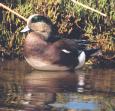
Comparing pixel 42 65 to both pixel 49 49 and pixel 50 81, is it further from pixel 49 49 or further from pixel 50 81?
pixel 50 81

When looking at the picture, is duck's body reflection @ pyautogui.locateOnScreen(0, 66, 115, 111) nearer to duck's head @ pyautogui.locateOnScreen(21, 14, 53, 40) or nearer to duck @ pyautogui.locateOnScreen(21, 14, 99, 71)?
duck @ pyautogui.locateOnScreen(21, 14, 99, 71)

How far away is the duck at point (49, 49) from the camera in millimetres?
10234

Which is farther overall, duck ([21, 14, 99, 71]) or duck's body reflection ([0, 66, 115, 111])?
duck ([21, 14, 99, 71])

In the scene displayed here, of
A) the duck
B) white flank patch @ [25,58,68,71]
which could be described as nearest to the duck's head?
the duck

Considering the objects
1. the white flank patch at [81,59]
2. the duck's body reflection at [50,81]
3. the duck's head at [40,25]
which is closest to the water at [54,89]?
the duck's body reflection at [50,81]

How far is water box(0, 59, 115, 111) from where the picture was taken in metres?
7.61

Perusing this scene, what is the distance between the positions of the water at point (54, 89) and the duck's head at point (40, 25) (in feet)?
2.19

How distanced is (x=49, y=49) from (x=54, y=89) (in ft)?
5.39

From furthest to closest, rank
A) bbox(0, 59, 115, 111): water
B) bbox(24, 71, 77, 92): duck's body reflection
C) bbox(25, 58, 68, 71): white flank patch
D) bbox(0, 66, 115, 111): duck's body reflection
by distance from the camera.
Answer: bbox(25, 58, 68, 71): white flank patch → bbox(24, 71, 77, 92): duck's body reflection → bbox(0, 66, 115, 111): duck's body reflection → bbox(0, 59, 115, 111): water

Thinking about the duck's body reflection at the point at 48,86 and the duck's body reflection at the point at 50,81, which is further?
the duck's body reflection at the point at 50,81

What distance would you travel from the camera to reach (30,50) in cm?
1034

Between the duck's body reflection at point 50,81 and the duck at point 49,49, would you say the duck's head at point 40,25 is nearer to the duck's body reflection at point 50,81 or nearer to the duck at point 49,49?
the duck at point 49,49

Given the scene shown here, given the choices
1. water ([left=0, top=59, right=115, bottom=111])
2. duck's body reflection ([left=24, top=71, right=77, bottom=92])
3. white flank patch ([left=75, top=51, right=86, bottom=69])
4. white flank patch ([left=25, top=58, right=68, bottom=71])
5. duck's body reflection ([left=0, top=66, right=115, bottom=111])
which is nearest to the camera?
water ([left=0, top=59, right=115, bottom=111])

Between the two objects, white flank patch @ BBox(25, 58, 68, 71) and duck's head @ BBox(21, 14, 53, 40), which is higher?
duck's head @ BBox(21, 14, 53, 40)
